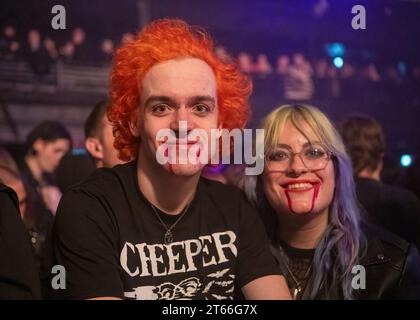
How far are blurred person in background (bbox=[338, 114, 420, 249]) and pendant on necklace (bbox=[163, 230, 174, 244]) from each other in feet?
4.32

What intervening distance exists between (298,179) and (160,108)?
0.58m

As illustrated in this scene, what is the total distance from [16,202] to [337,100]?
6714 millimetres

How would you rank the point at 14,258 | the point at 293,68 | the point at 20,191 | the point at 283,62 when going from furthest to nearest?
1. the point at 283,62
2. the point at 293,68
3. the point at 20,191
4. the point at 14,258

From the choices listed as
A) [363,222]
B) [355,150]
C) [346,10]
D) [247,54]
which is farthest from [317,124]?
[247,54]

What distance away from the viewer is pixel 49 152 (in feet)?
14.0

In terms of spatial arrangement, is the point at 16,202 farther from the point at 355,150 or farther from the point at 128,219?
the point at 355,150

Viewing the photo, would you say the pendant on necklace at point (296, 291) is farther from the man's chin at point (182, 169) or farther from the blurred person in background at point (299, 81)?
the blurred person in background at point (299, 81)

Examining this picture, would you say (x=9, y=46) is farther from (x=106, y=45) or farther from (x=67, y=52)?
(x=106, y=45)

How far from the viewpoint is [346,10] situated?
7309 mm

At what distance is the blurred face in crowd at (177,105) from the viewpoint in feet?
5.85

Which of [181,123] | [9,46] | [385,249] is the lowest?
[385,249]

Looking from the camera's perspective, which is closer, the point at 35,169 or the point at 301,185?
the point at 301,185

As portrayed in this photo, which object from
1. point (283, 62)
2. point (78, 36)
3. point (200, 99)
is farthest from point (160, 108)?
point (283, 62)
